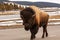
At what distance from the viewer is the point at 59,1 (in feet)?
261

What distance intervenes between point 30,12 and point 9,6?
152 ft

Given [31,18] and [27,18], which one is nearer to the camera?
[27,18]

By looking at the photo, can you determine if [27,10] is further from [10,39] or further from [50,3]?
[50,3]

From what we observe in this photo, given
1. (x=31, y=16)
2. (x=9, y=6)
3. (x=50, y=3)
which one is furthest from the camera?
(x=50, y=3)

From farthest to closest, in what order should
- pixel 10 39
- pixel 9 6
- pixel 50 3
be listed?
pixel 50 3, pixel 9 6, pixel 10 39

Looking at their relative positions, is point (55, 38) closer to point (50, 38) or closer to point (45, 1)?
point (50, 38)

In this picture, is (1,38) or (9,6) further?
(9,6)

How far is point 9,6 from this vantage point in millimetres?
58406

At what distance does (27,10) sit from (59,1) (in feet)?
223

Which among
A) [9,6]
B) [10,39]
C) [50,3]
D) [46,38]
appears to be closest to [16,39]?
[10,39]

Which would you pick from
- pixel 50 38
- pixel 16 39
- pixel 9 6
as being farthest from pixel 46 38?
pixel 9 6

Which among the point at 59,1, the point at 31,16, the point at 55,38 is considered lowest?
the point at 59,1

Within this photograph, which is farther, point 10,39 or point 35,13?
point 10,39

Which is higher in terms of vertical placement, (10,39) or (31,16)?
(31,16)
